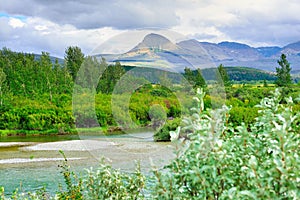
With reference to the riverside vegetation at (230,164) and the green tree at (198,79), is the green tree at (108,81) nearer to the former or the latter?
the green tree at (198,79)

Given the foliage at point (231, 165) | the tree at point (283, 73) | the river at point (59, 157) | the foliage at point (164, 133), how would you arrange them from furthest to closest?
the tree at point (283, 73) < the foliage at point (164, 133) < the river at point (59, 157) < the foliage at point (231, 165)

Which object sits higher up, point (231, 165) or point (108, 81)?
point (108, 81)

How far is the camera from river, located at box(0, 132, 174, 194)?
51.2ft

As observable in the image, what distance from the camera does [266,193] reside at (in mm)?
2367

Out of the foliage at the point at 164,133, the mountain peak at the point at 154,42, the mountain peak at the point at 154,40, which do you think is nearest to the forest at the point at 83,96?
the foliage at the point at 164,133

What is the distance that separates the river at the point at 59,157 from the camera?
51.2ft

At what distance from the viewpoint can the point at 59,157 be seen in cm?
2275

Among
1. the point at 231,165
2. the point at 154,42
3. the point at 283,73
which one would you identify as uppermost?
the point at 154,42

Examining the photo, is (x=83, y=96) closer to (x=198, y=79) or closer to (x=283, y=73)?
(x=198, y=79)

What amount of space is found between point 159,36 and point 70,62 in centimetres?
4700

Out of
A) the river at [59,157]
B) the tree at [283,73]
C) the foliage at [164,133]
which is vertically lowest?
the river at [59,157]

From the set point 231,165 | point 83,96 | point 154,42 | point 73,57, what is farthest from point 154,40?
point 73,57

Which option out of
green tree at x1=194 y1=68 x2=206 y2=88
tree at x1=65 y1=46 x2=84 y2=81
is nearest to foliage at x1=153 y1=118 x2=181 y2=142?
green tree at x1=194 y1=68 x2=206 y2=88

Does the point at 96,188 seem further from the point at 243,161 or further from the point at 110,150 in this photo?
the point at 110,150
